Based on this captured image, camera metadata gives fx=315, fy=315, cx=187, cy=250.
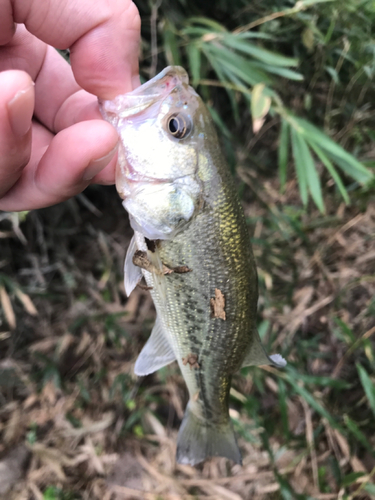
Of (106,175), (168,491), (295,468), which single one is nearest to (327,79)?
(106,175)

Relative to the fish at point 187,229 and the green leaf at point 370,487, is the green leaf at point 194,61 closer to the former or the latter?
the fish at point 187,229

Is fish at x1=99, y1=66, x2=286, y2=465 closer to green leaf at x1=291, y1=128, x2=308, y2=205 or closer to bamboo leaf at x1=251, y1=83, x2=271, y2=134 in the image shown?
bamboo leaf at x1=251, y1=83, x2=271, y2=134

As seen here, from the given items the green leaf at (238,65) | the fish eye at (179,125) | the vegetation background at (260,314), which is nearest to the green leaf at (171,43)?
the vegetation background at (260,314)

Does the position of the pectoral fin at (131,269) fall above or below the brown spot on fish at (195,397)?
above

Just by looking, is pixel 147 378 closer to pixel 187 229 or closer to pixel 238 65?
pixel 187 229

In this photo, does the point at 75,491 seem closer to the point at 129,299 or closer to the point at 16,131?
the point at 129,299

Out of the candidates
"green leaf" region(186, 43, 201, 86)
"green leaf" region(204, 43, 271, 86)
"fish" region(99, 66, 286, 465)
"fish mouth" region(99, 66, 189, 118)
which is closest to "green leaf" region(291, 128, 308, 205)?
"green leaf" region(204, 43, 271, 86)

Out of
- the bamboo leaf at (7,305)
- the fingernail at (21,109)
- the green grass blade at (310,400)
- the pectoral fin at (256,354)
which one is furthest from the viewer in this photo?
the bamboo leaf at (7,305)
